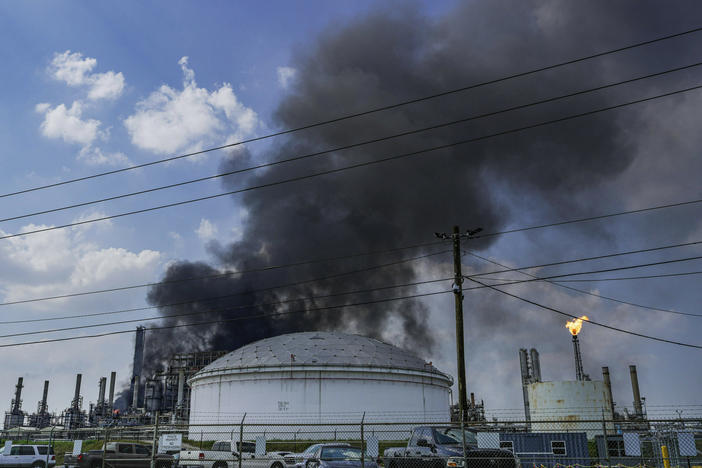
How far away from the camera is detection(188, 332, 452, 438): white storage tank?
4703 cm

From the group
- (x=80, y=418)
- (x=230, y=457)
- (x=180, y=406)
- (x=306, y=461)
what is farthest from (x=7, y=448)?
(x=80, y=418)

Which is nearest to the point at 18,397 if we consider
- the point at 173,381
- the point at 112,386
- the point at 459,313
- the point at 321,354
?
the point at 112,386

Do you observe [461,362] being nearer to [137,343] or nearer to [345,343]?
[345,343]

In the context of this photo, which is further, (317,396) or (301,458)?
(317,396)

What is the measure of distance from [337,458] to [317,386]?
2874 cm

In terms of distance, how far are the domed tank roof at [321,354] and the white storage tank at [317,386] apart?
0.28ft

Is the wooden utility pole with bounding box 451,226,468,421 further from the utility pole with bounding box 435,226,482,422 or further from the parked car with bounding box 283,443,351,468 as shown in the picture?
the parked car with bounding box 283,443,351,468

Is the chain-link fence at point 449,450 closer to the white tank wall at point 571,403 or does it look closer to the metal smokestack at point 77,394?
the white tank wall at point 571,403

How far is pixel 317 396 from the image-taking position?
154 feet

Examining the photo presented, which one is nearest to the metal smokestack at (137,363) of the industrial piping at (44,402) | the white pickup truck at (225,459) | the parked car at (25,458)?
the industrial piping at (44,402)

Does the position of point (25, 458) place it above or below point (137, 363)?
below

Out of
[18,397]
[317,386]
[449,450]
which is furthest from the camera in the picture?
[18,397]

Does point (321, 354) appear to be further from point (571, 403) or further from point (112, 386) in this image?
point (112, 386)

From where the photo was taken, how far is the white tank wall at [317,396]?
46.8 meters
